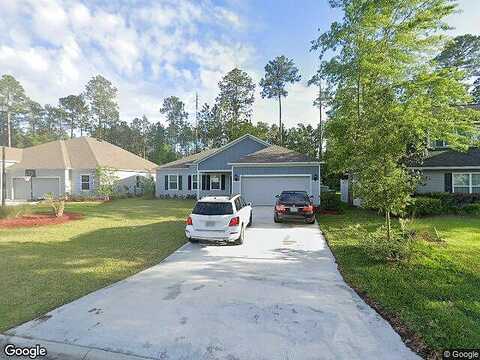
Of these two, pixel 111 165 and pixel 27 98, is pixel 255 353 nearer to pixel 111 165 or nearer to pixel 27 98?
pixel 111 165

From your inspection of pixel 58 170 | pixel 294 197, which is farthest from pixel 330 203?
pixel 58 170

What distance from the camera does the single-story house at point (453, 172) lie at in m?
18.2

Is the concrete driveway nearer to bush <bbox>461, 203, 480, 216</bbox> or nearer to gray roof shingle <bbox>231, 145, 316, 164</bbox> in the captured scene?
bush <bbox>461, 203, 480, 216</bbox>

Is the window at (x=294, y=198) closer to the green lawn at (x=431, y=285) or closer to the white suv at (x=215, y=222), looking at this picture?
the green lawn at (x=431, y=285)

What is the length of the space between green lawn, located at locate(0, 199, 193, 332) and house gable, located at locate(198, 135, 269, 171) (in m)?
11.2

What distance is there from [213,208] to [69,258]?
4.19m

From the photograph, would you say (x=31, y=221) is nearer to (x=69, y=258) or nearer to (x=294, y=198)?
(x=69, y=258)

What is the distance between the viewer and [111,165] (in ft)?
96.1

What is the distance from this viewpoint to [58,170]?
27422 millimetres

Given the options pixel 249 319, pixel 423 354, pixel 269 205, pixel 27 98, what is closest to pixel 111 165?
pixel 269 205

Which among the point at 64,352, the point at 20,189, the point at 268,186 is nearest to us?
the point at 64,352

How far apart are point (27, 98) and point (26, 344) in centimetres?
6937

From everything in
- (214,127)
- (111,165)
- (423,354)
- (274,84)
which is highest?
(274,84)

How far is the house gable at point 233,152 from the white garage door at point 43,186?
14.2 meters
